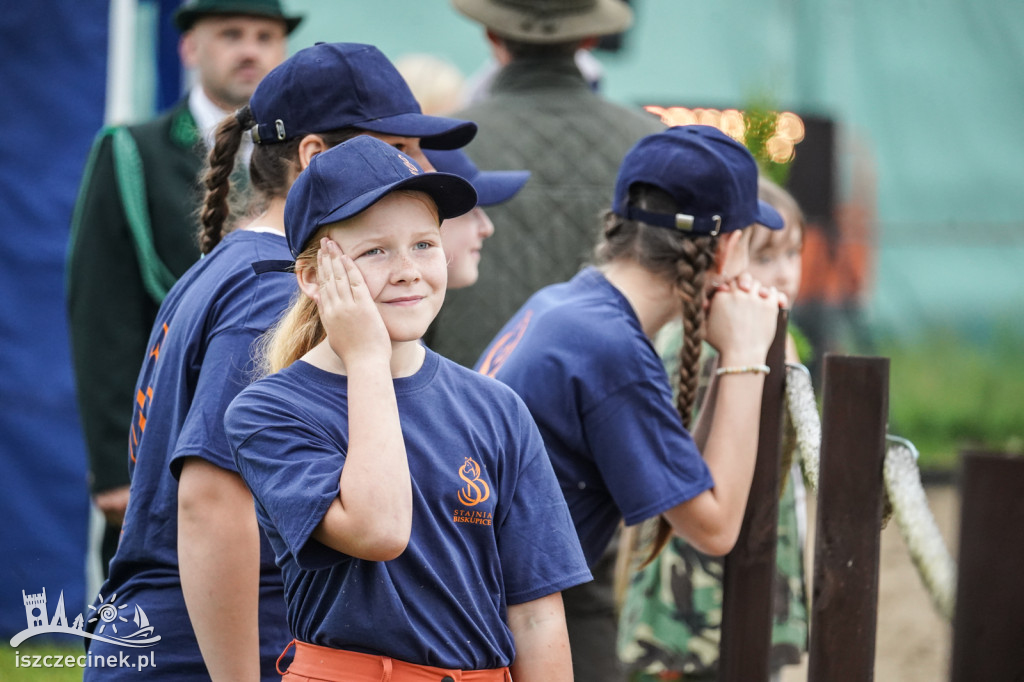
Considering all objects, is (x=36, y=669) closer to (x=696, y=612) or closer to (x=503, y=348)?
(x=696, y=612)

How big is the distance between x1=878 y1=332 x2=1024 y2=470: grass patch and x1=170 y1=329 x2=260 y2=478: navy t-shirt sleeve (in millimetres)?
7684

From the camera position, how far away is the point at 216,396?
1.90m

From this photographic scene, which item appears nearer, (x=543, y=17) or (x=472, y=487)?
(x=472, y=487)

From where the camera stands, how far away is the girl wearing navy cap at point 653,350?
238cm

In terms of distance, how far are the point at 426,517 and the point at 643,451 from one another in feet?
2.49

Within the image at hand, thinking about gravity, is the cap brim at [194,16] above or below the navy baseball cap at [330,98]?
above

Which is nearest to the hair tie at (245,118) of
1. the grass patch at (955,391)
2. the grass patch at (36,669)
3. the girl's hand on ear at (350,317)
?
the girl's hand on ear at (350,317)

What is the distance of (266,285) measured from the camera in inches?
79.0

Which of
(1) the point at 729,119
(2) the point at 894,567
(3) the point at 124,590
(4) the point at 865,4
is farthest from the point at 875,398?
(4) the point at 865,4

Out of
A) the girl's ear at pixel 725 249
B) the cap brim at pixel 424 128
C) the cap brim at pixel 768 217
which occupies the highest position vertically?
the cap brim at pixel 424 128

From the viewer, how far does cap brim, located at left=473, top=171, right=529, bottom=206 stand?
2705 millimetres

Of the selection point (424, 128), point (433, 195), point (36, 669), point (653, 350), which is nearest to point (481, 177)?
point (424, 128)

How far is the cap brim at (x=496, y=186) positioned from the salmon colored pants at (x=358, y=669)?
49.0 inches

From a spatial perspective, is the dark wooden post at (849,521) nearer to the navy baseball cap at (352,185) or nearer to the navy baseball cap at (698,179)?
the navy baseball cap at (698,179)
